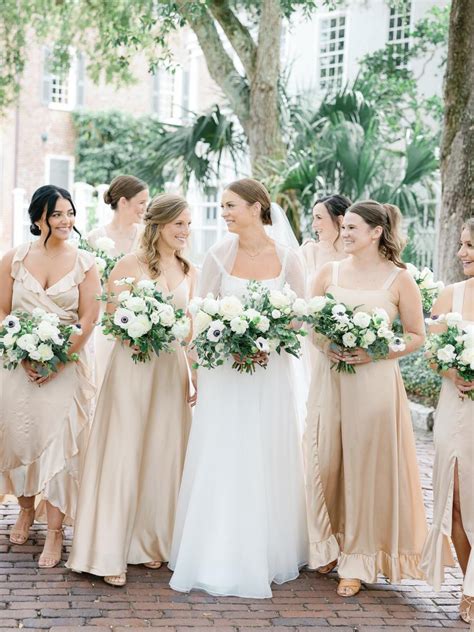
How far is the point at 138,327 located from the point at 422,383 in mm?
7893

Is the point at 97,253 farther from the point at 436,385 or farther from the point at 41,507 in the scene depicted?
the point at 436,385

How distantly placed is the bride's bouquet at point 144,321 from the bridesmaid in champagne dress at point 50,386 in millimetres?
420

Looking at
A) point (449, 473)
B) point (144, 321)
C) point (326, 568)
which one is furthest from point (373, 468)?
point (144, 321)

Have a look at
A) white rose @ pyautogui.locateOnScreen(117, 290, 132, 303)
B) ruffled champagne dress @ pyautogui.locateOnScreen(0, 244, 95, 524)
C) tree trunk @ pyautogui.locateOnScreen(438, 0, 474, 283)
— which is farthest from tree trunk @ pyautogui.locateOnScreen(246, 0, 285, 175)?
white rose @ pyautogui.locateOnScreen(117, 290, 132, 303)

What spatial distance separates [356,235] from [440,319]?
0.86 meters

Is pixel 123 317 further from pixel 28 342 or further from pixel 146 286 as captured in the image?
pixel 28 342

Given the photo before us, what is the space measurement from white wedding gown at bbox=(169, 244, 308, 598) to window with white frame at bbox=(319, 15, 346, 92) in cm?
2036

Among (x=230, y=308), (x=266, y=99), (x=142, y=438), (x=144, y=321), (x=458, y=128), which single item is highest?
(x=266, y=99)

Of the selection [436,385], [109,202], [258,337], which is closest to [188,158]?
[436,385]

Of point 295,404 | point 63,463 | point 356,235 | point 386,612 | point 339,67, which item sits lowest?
point 386,612

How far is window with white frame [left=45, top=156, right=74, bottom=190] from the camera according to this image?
35000 millimetres

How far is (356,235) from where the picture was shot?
623 centimetres

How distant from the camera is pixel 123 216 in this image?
8859 mm

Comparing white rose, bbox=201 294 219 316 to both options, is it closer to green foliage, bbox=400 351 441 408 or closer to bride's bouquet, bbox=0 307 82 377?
bride's bouquet, bbox=0 307 82 377
